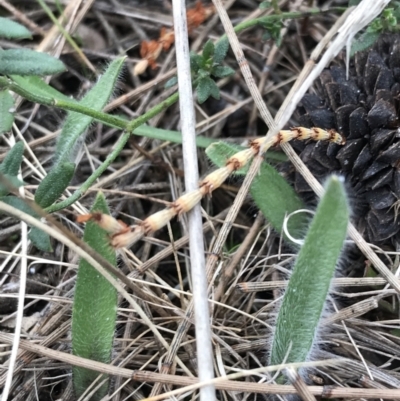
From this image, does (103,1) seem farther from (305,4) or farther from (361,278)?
(361,278)

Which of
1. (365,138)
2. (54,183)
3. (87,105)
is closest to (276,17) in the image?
(365,138)

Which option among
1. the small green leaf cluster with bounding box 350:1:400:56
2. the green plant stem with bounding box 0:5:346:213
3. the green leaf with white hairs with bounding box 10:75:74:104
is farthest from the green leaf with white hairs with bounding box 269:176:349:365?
the green leaf with white hairs with bounding box 10:75:74:104

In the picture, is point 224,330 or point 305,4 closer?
point 224,330

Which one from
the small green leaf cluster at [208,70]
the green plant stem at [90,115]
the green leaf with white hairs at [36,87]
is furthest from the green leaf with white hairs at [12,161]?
the small green leaf cluster at [208,70]

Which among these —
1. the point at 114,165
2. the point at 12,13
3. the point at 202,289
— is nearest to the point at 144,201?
the point at 114,165

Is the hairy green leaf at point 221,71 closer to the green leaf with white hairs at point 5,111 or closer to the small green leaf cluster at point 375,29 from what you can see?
the small green leaf cluster at point 375,29
